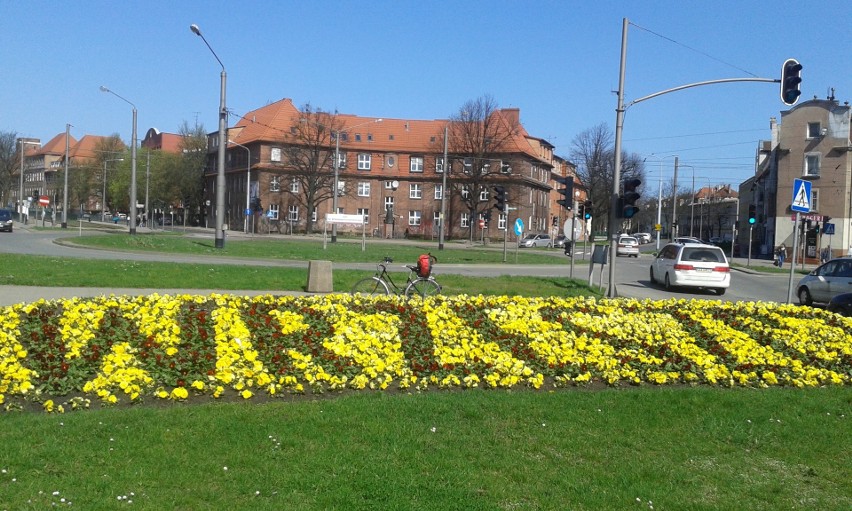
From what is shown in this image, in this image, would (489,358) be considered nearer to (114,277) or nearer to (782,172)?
(114,277)

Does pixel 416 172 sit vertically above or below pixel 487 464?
above

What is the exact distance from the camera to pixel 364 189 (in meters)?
94.8

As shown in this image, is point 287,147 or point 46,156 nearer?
point 287,147

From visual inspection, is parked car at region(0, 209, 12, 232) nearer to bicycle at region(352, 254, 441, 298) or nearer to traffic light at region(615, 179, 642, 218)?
traffic light at region(615, 179, 642, 218)

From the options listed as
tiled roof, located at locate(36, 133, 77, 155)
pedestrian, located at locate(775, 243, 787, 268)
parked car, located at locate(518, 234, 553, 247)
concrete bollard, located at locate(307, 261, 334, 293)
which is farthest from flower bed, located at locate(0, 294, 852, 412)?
tiled roof, located at locate(36, 133, 77, 155)

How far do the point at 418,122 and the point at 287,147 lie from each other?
18.6 m

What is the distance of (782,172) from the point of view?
68.2 meters

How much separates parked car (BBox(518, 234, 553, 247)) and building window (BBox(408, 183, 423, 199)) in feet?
54.8

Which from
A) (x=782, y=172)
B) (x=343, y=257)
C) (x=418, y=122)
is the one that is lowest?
(x=343, y=257)

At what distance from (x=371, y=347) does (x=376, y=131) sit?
89.3 m

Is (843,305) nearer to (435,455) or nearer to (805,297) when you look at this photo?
(805,297)

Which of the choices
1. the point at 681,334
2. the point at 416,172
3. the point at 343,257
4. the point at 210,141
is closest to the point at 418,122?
the point at 416,172

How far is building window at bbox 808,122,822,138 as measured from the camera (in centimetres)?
6669

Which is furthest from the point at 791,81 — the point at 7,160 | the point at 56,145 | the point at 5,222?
the point at 56,145
